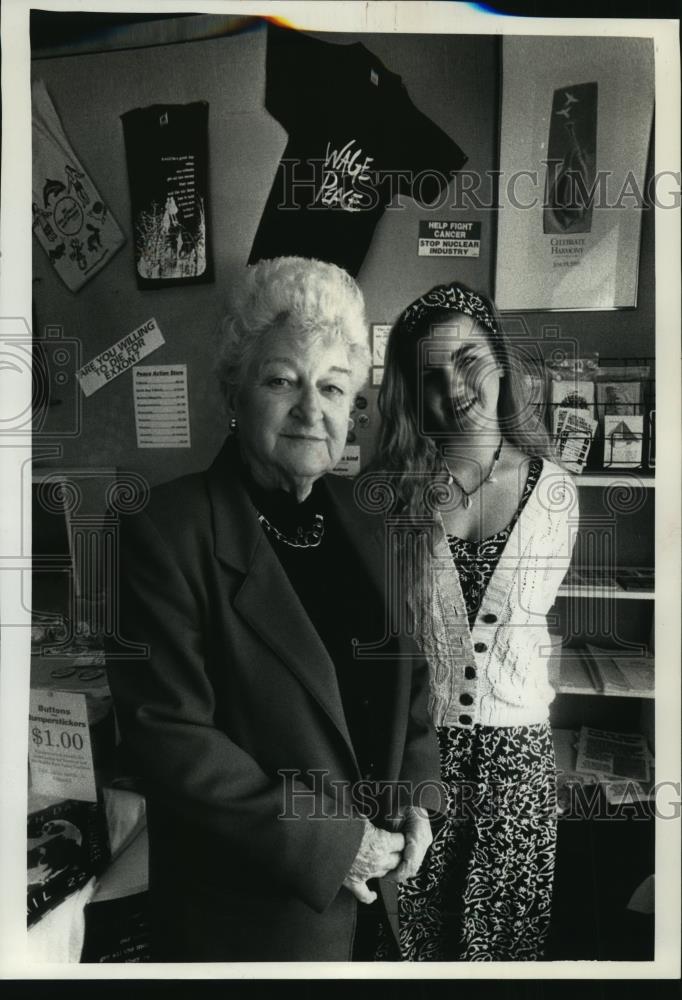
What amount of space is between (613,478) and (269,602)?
2.24ft

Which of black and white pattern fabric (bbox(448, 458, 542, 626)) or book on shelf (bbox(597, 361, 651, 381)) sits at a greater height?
book on shelf (bbox(597, 361, 651, 381))

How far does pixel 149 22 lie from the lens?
4.28 ft

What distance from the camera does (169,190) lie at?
1299 mm

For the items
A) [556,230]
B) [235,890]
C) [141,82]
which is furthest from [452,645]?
[141,82]

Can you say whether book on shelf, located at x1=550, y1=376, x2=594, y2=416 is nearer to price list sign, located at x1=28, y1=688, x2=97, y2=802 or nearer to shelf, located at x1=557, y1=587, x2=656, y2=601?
shelf, located at x1=557, y1=587, x2=656, y2=601

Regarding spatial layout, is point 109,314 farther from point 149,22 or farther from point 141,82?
point 149,22

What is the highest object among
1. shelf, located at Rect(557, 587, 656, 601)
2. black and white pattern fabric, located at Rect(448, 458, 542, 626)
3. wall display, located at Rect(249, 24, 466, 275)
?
wall display, located at Rect(249, 24, 466, 275)

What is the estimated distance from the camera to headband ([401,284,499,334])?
1281 millimetres

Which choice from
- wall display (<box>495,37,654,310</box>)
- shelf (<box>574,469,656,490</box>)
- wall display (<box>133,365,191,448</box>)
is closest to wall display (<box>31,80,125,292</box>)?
wall display (<box>133,365,191,448</box>)

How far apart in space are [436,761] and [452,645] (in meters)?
0.22

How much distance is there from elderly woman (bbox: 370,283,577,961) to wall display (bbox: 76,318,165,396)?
44 centimetres
